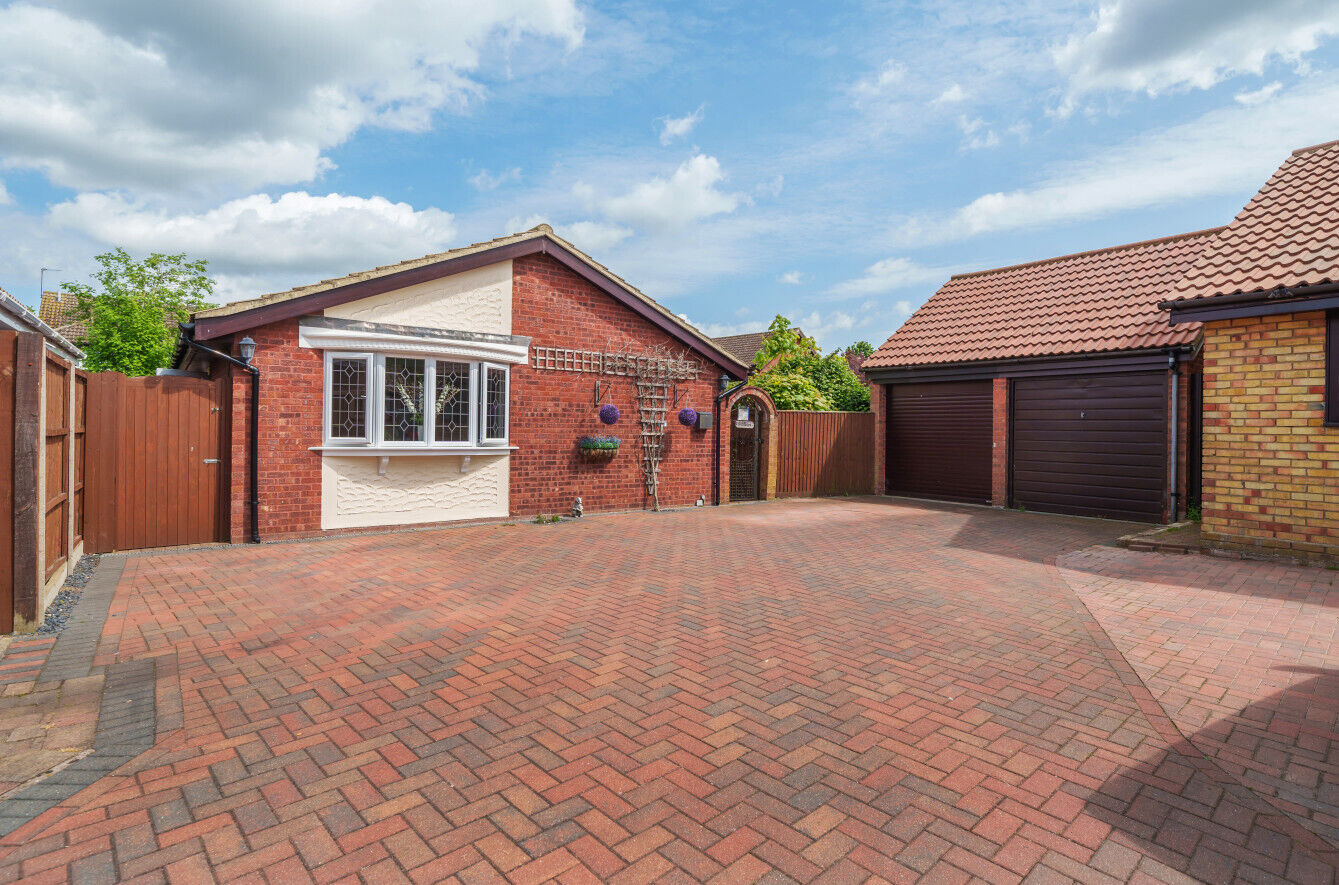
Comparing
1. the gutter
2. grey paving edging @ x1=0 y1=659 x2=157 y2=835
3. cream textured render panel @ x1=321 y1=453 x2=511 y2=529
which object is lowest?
grey paving edging @ x1=0 y1=659 x2=157 y2=835

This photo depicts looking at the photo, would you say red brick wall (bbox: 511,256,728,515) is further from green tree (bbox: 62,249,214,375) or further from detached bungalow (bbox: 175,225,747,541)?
green tree (bbox: 62,249,214,375)

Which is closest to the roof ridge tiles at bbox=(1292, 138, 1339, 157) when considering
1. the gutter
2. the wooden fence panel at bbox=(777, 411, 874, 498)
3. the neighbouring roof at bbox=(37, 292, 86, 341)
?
the gutter

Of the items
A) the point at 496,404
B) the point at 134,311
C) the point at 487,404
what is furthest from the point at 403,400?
the point at 134,311

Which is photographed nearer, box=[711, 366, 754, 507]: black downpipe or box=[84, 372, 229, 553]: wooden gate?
box=[84, 372, 229, 553]: wooden gate

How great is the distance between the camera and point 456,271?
32.7 ft

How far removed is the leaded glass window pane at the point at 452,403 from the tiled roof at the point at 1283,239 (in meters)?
9.38

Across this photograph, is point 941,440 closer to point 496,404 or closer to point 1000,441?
point 1000,441

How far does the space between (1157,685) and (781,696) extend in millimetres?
2277

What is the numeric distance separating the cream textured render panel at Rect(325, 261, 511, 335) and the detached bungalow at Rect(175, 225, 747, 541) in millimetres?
21

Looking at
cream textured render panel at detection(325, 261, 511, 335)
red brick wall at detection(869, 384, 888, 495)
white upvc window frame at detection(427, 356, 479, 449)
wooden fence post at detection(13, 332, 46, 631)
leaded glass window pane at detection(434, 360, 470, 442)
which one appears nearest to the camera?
wooden fence post at detection(13, 332, 46, 631)

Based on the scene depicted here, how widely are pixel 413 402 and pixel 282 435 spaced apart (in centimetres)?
166

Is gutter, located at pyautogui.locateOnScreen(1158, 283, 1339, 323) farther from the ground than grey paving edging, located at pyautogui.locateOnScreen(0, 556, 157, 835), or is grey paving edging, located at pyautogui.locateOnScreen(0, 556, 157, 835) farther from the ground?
gutter, located at pyautogui.locateOnScreen(1158, 283, 1339, 323)

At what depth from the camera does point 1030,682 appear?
4.13 m

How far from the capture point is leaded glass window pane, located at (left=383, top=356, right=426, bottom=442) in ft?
30.8
